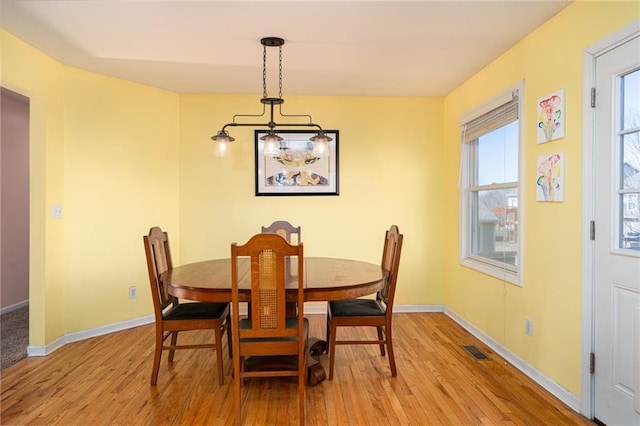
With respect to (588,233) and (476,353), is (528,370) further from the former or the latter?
(588,233)

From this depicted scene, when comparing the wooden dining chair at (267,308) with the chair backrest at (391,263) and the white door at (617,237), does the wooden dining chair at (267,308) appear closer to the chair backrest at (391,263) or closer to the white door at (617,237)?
the chair backrest at (391,263)

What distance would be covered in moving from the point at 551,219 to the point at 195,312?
247 centimetres

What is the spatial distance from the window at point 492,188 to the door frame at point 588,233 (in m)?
0.64

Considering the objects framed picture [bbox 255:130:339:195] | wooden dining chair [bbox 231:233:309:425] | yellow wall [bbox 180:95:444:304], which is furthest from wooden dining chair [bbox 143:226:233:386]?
framed picture [bbox 255:130:339:195]

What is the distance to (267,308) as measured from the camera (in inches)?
79.5

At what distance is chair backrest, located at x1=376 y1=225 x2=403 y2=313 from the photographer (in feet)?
8.32

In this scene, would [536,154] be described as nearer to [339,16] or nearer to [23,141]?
[339,16]

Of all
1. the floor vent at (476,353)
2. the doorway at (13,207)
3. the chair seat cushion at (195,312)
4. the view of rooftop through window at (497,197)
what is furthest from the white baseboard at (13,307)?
the view of rooftop through window at (497,197)

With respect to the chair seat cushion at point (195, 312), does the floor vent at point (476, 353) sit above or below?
below

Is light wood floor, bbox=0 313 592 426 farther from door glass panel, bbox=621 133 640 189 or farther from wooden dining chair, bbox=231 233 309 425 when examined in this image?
door glass panel, bbox=621 133 640 189

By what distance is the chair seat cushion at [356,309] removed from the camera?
2.55 m

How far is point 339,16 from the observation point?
2.37 m

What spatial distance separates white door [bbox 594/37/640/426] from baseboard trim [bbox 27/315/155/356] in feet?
12.5

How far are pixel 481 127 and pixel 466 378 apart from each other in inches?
84.7
